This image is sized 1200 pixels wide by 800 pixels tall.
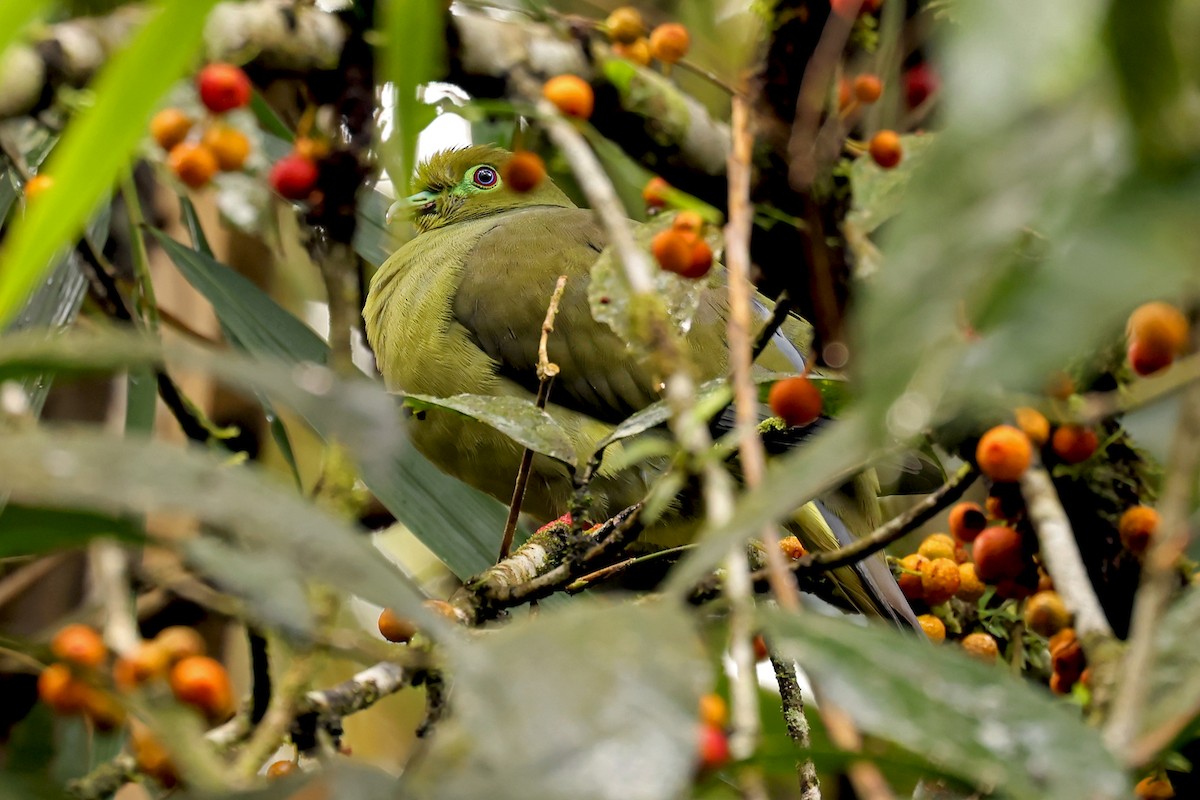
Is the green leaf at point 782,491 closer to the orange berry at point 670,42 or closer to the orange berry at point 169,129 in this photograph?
the orange berry at point 169,129

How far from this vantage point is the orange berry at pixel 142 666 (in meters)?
0.78

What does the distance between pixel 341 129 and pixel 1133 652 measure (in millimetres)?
1021

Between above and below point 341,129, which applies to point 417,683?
below

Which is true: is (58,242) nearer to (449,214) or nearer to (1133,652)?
(1133,652)

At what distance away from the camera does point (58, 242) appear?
0.63m

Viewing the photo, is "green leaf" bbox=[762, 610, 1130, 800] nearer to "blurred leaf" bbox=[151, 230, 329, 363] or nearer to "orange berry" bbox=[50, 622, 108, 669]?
"orange berry" bbox=[50, 622, 108, 669]

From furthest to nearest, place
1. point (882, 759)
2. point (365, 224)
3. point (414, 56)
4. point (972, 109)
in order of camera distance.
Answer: point (365, 224) < point (414, 56) < point (882, 759) < point (972, 109)

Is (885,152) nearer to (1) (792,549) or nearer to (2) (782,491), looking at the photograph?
(1) (792,549)

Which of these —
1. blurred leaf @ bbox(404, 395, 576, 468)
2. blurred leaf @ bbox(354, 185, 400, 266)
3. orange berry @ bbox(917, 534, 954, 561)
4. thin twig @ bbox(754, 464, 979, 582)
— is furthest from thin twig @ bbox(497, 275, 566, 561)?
blurred leaf @ bbox(354, 185, 400, 266)

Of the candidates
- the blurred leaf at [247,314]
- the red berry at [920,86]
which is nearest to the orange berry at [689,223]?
the blurred leaf at [247,314]

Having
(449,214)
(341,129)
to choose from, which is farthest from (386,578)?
(449,214)

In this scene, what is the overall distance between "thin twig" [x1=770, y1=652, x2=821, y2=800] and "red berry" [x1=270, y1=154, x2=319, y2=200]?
81 cm

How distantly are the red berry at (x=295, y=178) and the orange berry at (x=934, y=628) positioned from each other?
111 centimetres

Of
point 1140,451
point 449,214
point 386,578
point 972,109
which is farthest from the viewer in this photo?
point 449,214
